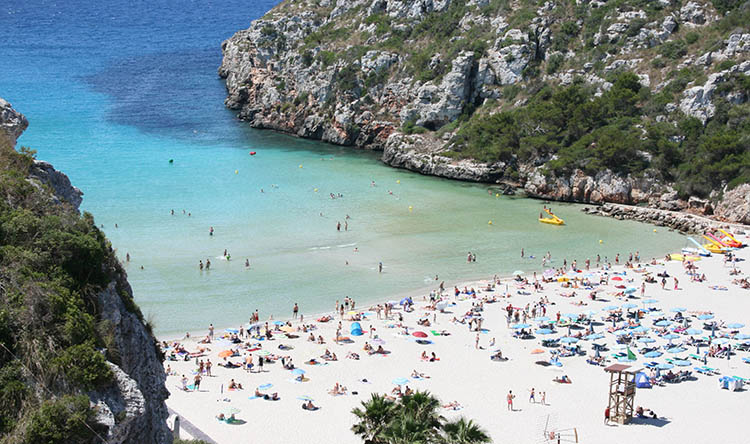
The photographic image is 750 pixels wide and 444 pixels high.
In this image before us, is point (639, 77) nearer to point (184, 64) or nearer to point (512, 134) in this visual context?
point (512, 134)

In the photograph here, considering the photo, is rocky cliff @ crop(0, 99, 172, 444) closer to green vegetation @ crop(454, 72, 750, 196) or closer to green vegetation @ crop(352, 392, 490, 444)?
green vegetation @ crop(352, 392, 490, 444)

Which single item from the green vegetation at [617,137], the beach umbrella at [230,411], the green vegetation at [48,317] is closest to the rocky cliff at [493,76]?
the green vegetation at [617,137]

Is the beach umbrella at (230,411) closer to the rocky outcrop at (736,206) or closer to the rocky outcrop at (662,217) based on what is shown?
the rocky outcrop at (662,217)

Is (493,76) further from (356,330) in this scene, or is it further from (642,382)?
(642,382)

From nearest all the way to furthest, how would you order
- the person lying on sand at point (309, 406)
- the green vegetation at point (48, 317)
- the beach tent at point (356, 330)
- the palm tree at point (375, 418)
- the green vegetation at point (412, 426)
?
the green vegetation at point (48, 317) → the green vegetation at point (412, 426) → the palm tree at point (375, 418) → the person lying on sand at point (309, 406) → the beach tent at point (356, 330)

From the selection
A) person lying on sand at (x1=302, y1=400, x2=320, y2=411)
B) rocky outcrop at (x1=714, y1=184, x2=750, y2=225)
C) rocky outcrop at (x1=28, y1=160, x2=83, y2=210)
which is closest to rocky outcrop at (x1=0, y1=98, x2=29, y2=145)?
rocky outcrop at (x1=28, y1=160, x2=83, y2=210)

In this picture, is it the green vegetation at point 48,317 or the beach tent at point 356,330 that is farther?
the beach tent at point 356,330
